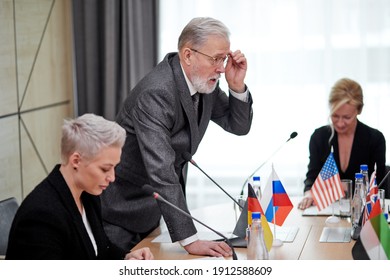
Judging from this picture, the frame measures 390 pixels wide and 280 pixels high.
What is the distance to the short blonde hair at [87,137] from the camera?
7.86 ft

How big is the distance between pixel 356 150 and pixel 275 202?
120 centimetres

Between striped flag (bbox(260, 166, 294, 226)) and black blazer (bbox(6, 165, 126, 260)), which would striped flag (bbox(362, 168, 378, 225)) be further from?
black blazer (bbox(6, 165, 126, 260))

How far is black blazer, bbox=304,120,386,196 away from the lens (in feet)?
13.9

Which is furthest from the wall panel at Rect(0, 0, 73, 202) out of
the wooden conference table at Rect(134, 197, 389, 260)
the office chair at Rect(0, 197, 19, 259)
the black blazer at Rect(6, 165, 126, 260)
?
the black blazer at Rect(6, 165, 126, 260)

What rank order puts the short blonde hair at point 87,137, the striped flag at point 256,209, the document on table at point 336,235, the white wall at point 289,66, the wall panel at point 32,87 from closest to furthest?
the short blonde hair at point 87,137 < the striped flag at point 256,209 < the document on table at point 336,235 < the wall panel at point 32,87 < the white wall at point 289,66

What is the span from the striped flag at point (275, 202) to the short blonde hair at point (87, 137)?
0.95 m

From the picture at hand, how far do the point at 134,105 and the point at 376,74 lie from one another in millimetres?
3119

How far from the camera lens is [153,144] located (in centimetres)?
297

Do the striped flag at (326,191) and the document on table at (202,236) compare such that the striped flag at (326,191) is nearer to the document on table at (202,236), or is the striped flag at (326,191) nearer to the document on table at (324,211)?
the document on table at (324,211)

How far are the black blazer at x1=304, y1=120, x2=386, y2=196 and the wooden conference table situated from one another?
53cm

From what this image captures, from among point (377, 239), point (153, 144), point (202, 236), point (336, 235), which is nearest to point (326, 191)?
point (336, 235)

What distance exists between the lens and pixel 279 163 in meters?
5.98

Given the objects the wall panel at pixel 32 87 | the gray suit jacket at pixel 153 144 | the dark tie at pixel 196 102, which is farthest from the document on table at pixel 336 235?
the wall panel at pixel 32 87

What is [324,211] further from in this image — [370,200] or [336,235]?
[370,200]
